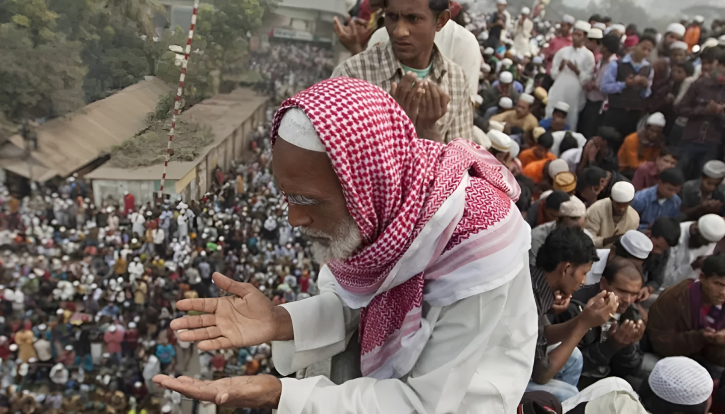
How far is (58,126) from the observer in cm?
207

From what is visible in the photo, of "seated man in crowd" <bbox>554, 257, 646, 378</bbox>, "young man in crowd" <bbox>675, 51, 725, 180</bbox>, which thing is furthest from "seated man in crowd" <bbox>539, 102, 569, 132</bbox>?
"seated man in crowd" <bbox>554, 257, 646, 378</bbox>

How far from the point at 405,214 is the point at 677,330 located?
8.77ft

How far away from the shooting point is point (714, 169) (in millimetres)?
5055

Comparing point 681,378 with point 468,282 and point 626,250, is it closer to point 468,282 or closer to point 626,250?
point 626,250

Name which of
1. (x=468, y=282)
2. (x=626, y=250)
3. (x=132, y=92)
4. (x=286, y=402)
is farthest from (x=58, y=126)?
(x=626, y=250)

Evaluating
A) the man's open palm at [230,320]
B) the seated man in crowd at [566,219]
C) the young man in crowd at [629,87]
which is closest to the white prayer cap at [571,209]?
the seated man in crowd at [566,219]

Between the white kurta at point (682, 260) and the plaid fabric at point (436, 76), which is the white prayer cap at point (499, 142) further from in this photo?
the plaid fabric at point (436, 76)

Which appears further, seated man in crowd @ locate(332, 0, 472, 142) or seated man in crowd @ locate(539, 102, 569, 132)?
seated man in crowd @ locate(539, 102, 569, 132)

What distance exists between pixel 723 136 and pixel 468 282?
548 cm

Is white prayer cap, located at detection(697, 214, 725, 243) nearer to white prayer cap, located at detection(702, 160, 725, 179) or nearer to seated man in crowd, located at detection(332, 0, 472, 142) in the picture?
white prayer cap, located at detection(702, 160, 725, 179)

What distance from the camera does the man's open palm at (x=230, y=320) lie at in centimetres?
148

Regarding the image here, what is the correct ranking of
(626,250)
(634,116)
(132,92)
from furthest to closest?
(634,116) → (626,250) → (132,92)

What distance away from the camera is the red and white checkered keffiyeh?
1.31 meters

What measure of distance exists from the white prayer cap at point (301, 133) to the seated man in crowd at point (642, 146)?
5005 mm
